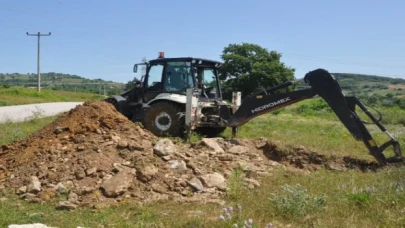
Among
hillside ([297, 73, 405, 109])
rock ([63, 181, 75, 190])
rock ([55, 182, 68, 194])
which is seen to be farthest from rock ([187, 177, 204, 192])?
hillside ([297, 73, 405, 109])

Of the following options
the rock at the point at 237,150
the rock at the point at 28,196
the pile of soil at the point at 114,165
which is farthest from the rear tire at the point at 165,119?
the rock at the point at 28,196

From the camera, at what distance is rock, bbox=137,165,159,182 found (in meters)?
6.64

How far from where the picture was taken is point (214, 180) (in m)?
6.87

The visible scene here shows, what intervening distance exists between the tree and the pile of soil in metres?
33.9

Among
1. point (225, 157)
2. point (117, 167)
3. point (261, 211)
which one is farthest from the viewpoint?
point (225, 157)

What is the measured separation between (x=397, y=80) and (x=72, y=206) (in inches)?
1971

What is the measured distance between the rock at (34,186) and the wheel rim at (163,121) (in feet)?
14.4

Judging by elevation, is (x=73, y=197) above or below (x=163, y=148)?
below

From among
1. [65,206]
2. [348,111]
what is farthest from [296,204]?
[348,111]

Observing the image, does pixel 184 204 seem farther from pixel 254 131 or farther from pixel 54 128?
pixel 254 131

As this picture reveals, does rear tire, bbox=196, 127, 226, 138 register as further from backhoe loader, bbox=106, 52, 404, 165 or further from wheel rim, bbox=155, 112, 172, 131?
wheel rim, bbox=155, 112, 172, 131

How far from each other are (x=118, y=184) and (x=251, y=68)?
39.6 meters

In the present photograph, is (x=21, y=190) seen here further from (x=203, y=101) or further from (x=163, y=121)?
(x=203, y=101)

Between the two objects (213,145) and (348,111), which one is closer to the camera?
(213,145)
